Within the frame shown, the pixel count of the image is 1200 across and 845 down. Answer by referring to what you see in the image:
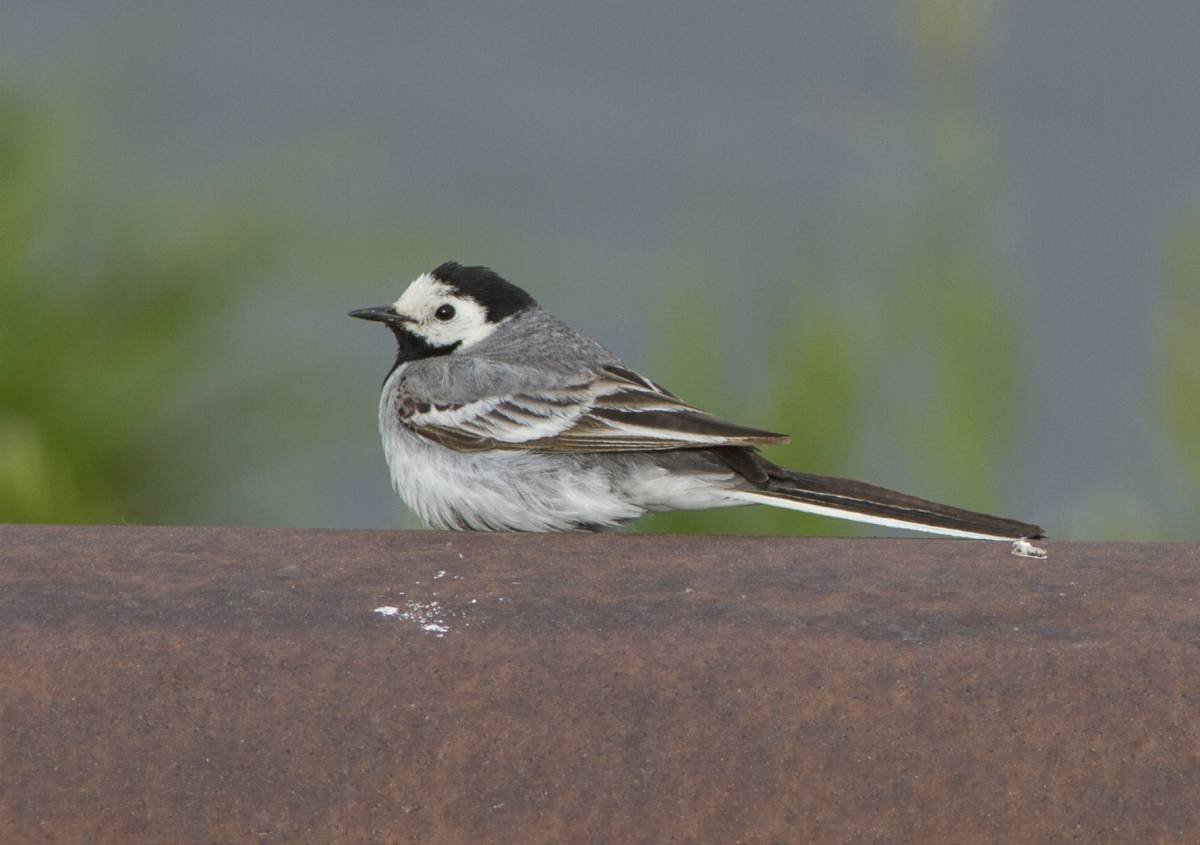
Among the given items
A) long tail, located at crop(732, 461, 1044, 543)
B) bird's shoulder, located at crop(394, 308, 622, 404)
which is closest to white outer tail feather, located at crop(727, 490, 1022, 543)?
long tail, located at crop(732, 461, 1044, 543)

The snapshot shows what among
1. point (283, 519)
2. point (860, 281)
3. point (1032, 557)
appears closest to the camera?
point (1032, 557)

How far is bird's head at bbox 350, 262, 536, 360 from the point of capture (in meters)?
5.29

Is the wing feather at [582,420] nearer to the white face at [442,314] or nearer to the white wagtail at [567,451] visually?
the white wagtail at [567,451]

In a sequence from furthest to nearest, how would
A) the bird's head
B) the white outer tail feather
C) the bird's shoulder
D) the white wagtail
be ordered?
the bird's head → the bird's shoulder → the white wagtail → the white outer tail feather

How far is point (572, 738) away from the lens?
2496 mm

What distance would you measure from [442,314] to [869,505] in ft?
5.88

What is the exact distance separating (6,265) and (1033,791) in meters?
4.33

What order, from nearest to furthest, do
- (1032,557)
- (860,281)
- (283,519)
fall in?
(1032,557)
(860,281)
(283,519)

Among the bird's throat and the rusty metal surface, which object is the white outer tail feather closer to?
the rusty metal surface

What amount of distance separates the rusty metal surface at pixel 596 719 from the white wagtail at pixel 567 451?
114cm

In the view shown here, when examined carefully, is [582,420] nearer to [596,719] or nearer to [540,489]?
[540,489]

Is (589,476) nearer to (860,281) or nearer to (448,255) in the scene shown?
(860,281)

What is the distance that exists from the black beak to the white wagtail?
0.27m

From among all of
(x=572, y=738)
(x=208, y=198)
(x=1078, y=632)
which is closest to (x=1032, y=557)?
(x=1078, y=632)
